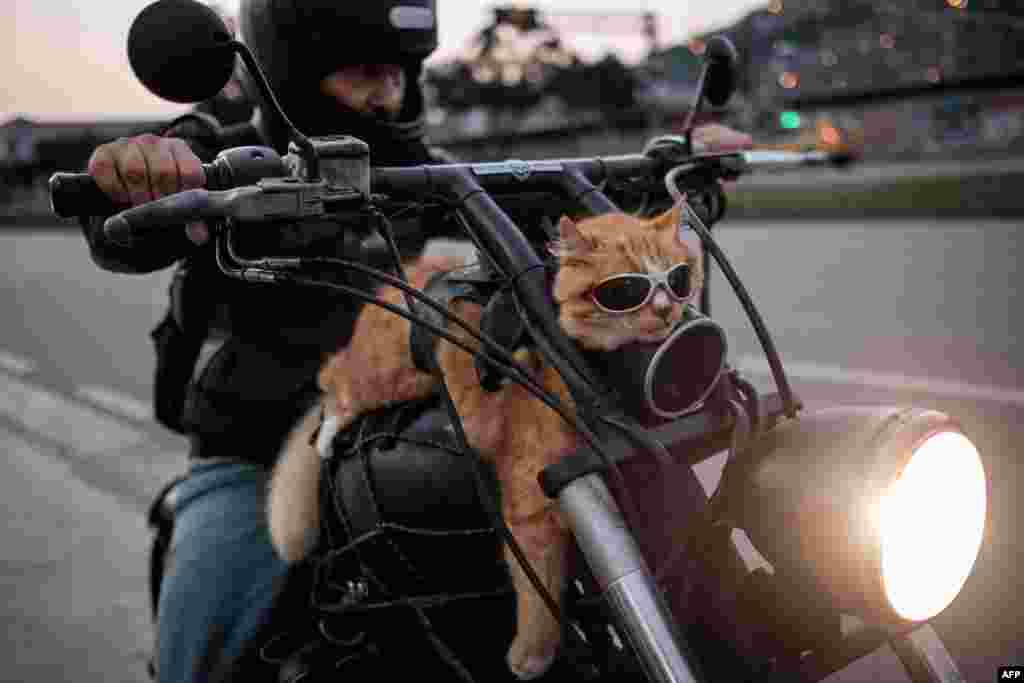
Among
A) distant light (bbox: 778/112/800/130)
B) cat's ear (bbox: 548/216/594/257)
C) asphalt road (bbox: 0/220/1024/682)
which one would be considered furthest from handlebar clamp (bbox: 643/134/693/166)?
asphalt road (bbox: 0/220/1024/682)

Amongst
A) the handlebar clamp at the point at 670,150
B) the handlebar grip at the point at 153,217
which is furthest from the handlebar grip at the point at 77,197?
the handlebar clamp at the point at 670,150

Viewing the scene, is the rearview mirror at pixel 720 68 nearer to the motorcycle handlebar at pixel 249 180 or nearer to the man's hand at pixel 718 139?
the man's hand at pixel 718 139

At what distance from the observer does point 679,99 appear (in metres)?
45.6

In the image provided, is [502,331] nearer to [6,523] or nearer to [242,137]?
[242,137]

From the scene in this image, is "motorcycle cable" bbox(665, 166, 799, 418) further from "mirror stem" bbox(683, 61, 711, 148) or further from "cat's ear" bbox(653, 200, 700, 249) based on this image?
"mirror stem" bbox(683, 61, 711, 148)

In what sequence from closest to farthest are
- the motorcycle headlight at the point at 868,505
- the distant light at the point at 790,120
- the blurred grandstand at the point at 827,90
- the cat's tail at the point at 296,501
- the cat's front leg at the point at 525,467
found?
the motorcycle headlight at the point at 868,505, the cat's front leg at the point at 525,467, the cat's tail at the point at 296,501, the distant light at the point at 790,120, the blurred grandstand at the point at 827,90

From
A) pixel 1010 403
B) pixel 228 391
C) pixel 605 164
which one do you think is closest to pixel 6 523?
pixel 228 391

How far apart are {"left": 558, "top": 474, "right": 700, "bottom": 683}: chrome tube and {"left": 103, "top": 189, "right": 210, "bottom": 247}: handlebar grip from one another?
1.90 ft

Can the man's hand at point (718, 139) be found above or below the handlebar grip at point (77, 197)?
below

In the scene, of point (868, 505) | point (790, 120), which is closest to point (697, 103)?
point (868, 505)

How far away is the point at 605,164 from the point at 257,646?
1.12m

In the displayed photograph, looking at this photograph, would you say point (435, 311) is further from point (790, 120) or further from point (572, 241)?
point (790, 120)

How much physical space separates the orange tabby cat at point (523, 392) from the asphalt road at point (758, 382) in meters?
2.21

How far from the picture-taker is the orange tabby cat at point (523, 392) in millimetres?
1144
